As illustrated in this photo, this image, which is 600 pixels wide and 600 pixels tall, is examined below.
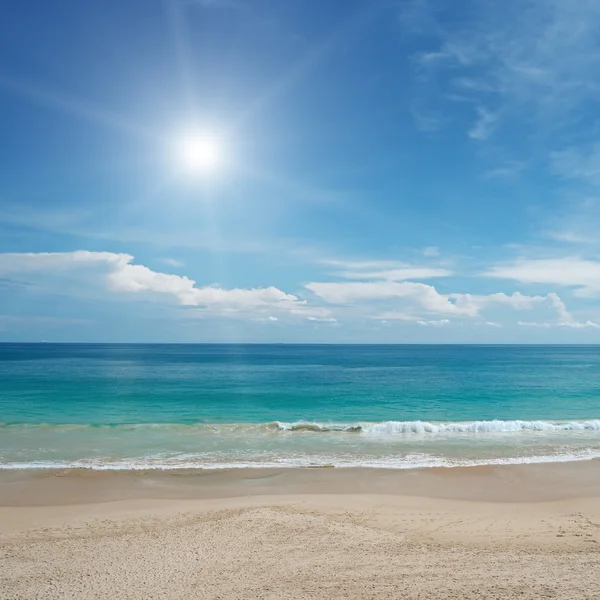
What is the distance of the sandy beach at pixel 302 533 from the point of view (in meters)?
8.12

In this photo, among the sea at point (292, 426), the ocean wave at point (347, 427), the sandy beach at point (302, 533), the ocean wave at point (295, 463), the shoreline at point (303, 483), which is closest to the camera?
the sandy beach at point (302, 533)

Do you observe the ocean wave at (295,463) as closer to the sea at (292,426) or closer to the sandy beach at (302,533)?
the sea at (292,426)

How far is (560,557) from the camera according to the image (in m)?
9.34

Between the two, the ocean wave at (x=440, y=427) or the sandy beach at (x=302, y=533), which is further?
the ocean wave at (x=440, y=427)

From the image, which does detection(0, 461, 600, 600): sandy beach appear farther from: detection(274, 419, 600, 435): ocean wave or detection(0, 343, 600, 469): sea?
detection(274, 419, 600, 435): ocean wave

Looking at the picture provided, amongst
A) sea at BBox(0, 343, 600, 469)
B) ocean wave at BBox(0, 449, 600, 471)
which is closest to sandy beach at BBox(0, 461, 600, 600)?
ocean wave at BBox(0, 449, 600, 471)

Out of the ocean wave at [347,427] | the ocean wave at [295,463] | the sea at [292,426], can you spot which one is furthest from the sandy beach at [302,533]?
the ocean wave at [347,427]

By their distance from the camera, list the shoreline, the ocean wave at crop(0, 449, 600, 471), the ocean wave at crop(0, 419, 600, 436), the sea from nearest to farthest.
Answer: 1. the shoreline
2. the ocean wave at crop(0, 449, 600, 471)
3. the sea
4. the ocean wave at crop(0, 419, 600, 436)

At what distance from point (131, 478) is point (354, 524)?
28.0 feet

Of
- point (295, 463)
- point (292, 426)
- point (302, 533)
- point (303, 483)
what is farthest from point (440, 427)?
point (302, 533)

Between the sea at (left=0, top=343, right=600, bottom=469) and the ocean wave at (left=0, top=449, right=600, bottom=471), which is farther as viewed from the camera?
the sea at (left=0, top=343, right=600, bottom=469)

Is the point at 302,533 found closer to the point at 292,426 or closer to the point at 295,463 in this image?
the point at 295,463

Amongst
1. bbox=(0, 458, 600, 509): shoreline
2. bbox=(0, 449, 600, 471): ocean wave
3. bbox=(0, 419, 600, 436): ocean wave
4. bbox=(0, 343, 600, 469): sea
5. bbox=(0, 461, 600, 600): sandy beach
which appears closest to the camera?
bbox=(0, 461, 600, 600): sandy beach

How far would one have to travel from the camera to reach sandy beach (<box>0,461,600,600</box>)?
8.12 metres
